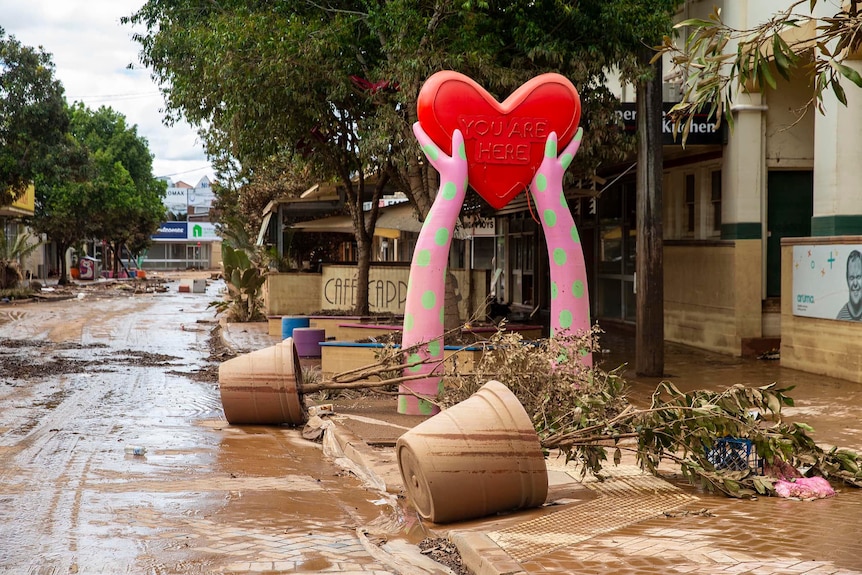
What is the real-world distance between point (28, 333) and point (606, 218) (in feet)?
45.2

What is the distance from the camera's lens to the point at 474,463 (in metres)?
6.54

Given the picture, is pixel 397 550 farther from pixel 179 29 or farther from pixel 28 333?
pixel 28 333

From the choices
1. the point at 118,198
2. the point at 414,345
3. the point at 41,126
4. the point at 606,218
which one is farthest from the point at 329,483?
the point at 118,198

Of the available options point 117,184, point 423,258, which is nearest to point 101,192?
point 117,184

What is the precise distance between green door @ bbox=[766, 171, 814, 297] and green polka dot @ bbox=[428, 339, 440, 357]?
9.09 meters

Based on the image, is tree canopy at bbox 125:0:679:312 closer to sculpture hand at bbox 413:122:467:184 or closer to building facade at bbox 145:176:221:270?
sculpture hand at bbox 413:122:467:184

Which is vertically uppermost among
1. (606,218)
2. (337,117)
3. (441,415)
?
(337,117)

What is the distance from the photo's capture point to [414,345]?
1055 cm

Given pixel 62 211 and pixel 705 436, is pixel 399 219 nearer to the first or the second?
pixel 705 436

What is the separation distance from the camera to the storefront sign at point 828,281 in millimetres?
13680

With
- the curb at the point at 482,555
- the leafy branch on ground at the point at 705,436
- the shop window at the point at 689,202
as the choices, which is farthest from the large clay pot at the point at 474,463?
the shop window at the point at 689,202

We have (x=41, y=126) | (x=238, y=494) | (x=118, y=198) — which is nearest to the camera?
(x=238, y=494)

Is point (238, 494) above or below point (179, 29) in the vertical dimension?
below

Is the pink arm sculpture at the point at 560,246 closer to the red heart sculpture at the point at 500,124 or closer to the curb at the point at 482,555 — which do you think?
the red heart sculpture at the point at 500,124
